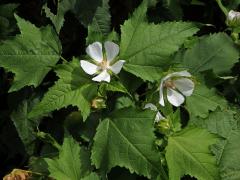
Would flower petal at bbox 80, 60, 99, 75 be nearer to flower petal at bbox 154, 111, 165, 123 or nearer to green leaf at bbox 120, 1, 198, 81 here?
green leaf at bbox 120, 1, 198, 81

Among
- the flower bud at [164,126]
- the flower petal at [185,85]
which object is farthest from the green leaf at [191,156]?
the flower petal at [185,85]

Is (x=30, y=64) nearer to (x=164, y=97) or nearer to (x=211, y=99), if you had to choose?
(x=164, y=97)

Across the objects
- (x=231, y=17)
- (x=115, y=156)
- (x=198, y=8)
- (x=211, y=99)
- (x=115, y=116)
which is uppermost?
(x=198, y=8)

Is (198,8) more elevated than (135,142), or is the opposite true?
(198,8)

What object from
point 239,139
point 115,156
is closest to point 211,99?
point 239,139

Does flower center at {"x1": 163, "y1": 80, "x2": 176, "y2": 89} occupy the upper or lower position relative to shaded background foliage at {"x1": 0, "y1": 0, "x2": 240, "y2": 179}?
lower

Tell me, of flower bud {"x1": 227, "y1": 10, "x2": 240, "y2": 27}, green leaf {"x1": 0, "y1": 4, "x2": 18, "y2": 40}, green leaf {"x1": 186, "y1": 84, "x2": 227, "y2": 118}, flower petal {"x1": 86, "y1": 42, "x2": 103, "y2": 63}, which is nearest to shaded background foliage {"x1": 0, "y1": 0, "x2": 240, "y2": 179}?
green leaf {"x1": 0, "y1": 4, "x2": 18, "y2": 40}

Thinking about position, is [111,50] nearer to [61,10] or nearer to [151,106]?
[151,106]
